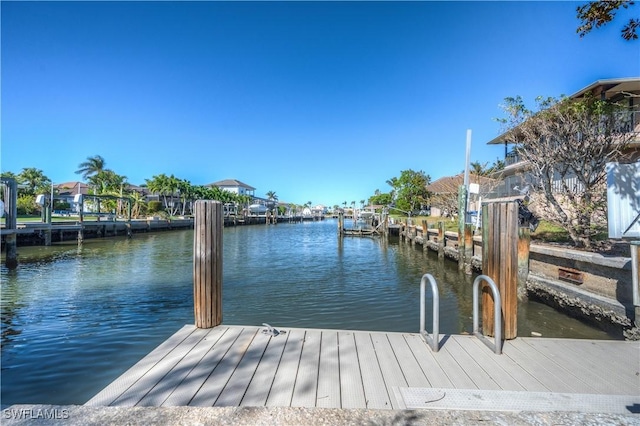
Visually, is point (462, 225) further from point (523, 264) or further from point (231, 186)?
point (231, 186)

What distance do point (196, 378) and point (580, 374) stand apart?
3818mm

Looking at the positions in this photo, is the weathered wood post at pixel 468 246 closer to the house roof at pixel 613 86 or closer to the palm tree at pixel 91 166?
the house roof at pixel 613 86

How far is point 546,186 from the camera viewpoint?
9.88 metres

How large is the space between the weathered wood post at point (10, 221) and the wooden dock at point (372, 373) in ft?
49.9

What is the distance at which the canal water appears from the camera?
4859 mm

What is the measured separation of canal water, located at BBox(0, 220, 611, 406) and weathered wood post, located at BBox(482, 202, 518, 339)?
2.88 metres

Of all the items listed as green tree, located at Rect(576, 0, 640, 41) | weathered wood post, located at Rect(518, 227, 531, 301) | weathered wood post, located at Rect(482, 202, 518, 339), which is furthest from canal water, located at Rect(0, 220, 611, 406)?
green tree, located at Rect(576, 0, 640, 41)

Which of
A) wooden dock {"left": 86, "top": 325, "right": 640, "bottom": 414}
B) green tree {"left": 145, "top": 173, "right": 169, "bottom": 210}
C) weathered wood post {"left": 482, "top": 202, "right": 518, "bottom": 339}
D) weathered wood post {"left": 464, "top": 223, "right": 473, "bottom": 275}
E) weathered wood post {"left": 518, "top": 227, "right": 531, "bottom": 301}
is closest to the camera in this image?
wooden dock {"left": 86, "top": 325, "right": 640, "bottom": 414}

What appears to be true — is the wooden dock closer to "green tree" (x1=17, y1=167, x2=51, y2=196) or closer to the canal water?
the canal water

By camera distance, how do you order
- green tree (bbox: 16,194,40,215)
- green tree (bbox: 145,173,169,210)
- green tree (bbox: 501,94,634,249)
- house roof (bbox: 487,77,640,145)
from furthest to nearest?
green tree (bbox: 145,173,169,210), green tree (bbox: 16,194,40,215), house roof (bbox: 487,77,640,145), green tree (bbox: 501,94,634,249)

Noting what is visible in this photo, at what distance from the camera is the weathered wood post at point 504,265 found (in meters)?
3.97

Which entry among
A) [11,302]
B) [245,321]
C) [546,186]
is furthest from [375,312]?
[11,302]

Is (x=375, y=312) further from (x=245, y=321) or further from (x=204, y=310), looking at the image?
(x=204, y=310)

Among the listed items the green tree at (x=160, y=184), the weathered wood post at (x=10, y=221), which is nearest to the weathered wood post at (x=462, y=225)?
the weathered wood post at (x=10, y=221)
